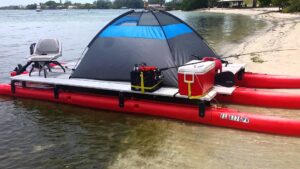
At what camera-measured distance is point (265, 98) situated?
8.76 m

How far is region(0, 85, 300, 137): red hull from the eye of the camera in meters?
7.33

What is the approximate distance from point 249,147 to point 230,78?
2303mm

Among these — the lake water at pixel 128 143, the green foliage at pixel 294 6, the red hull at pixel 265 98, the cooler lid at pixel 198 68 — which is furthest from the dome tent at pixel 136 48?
the green foliage at pixel 294 6

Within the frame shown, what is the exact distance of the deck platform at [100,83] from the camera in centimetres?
836

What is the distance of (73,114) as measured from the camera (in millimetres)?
9445

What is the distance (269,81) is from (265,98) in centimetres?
151

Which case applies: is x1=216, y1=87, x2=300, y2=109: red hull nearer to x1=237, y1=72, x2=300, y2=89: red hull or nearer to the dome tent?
x1=237, y1=72, x2=300, y2=89: red hull

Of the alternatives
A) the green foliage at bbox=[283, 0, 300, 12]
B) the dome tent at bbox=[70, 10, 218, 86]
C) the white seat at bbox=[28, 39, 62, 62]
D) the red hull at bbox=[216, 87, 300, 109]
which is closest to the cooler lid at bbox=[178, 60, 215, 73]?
the dome tent at bbox=[70, 10, 218, 86]

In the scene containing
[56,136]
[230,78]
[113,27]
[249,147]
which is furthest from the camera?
[113,27]

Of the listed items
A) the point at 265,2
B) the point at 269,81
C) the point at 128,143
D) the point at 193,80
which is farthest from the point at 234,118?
the point at 265,2

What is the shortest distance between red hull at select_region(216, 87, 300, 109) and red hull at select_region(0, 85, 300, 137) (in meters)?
1.25

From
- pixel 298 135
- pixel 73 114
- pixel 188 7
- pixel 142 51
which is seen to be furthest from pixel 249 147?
pixel 188 7

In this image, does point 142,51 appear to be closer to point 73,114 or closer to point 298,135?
point 73,114

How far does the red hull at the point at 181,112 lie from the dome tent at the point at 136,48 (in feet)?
2.37
